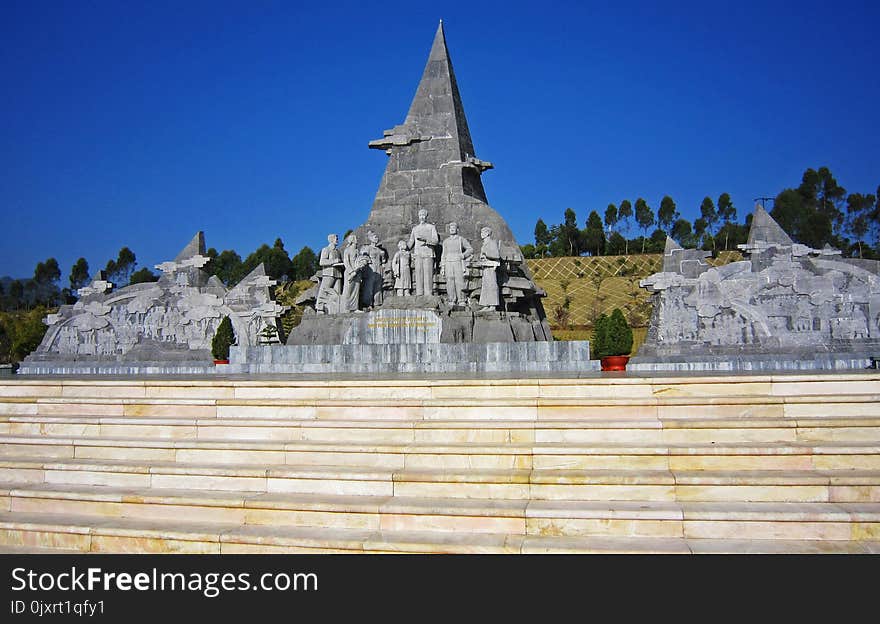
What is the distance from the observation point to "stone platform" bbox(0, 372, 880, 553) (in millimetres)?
5641

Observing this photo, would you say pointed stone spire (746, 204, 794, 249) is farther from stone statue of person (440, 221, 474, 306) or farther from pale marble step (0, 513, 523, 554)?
pale marble step (0, 513, 523, 554)

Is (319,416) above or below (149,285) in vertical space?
below

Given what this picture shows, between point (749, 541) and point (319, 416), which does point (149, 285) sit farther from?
point (749, 541)

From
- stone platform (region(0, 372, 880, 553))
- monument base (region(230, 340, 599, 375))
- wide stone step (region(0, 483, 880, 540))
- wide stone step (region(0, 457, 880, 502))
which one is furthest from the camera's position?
monument base (region(230, 340, 599, 375))

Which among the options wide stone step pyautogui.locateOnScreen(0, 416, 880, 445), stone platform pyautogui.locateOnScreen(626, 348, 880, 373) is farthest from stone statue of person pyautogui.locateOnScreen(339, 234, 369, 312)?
wide stone step pyautogui.locateOnScreen(0, 416, 880, 445)

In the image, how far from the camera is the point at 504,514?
5.77 m

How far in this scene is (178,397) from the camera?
844 cm

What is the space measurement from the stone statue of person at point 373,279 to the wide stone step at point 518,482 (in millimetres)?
9115

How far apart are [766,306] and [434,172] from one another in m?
11.1

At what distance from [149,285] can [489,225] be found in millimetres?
13392

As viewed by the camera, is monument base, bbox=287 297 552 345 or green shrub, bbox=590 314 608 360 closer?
monument base, bbox=287 297 552 345

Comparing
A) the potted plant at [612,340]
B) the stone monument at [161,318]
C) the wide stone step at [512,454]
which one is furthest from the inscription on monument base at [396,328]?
the potted plant at [612,340]

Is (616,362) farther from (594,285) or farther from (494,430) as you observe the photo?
(594,285)
